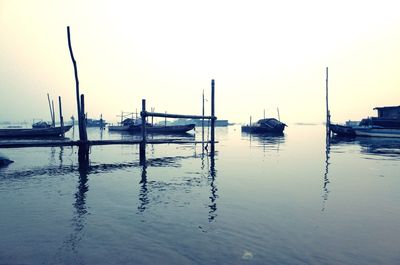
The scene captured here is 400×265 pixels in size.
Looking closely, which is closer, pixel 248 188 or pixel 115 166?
pixel 248 188

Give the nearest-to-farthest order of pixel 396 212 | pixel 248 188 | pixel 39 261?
pixel 39 261
pixel 396 212
pixel 248 188

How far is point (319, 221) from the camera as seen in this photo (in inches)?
248

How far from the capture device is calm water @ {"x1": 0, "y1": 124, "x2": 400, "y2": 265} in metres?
4.62

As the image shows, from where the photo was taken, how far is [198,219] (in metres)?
6.39

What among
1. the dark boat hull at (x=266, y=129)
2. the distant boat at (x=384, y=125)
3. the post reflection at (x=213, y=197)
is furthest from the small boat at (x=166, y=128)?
the post reflection at (x=213, y=197)

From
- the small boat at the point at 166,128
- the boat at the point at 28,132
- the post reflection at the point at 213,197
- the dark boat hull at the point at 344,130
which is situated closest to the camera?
the post reflection at the point at 213,197

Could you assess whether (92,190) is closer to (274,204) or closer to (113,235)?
(113,235)

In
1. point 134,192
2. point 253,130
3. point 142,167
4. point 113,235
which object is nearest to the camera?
point 113,235

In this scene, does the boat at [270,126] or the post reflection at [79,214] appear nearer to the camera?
the post reflection at [79,214]

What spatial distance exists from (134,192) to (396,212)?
277 inches

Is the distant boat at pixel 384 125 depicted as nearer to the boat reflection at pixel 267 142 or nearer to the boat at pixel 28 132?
the boat reflection at pixel 267 142

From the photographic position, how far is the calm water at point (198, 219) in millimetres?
4617

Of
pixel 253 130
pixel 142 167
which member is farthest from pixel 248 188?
pixel 253 130

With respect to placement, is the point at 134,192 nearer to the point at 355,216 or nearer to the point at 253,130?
the point at 355,216
